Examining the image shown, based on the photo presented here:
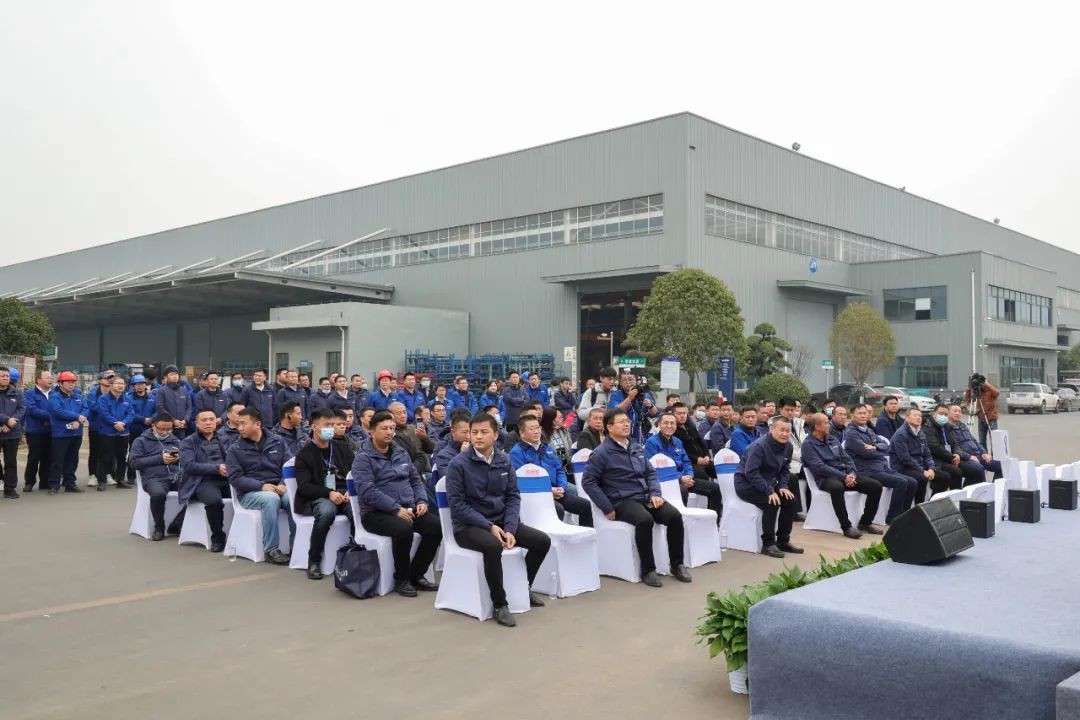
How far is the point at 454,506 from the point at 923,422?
720cm

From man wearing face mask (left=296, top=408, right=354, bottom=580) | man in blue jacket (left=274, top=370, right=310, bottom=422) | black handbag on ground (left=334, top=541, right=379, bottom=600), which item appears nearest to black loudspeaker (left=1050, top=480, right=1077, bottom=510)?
black handbag on ground (left=334, top=541, right=379, bottom=600)

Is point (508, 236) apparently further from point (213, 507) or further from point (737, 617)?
point (737, 617)

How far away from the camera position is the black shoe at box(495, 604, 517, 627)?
5332mm

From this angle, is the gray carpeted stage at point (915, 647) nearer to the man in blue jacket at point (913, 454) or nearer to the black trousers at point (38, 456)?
the man in blue jacket at point (913, 454)

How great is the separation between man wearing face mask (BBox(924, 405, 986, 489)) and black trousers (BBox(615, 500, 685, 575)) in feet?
15.4

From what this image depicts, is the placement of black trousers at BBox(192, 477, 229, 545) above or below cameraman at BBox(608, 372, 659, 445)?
below

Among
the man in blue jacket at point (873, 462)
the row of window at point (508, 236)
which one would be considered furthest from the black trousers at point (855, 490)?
the row of window at point (508, 236)

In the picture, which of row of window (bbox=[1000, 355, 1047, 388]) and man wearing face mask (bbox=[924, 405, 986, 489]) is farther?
row of window (bbox=[1000, 355, 1047, 388])

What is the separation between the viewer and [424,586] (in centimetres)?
623

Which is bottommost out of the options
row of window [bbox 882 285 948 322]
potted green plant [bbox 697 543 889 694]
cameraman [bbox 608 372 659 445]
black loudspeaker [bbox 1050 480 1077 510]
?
potted green plant [bbox 697 543 889 694]

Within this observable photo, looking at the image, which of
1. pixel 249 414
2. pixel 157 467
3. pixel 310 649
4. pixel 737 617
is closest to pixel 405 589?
pixel 310 649

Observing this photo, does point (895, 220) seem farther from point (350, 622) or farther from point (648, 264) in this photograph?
point (350, 622)

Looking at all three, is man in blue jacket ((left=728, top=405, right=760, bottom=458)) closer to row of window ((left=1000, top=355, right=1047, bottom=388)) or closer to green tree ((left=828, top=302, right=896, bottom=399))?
green tree ((left=828, top=302, right=896, bottom=399))

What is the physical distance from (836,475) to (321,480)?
17.5 feet
